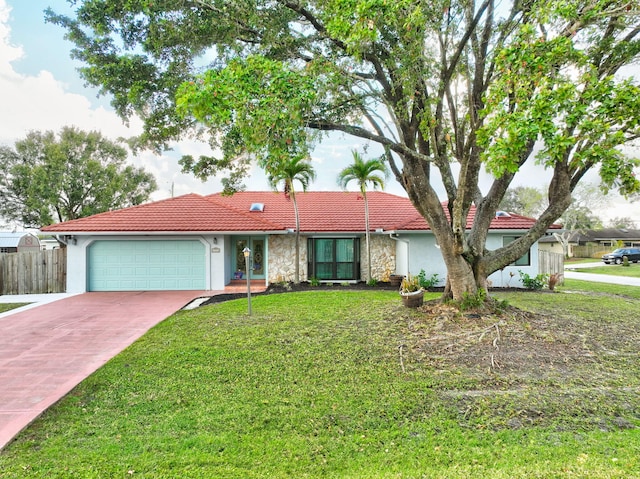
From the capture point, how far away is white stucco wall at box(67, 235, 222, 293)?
1376 cm

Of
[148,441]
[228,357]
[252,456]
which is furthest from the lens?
[228,357]

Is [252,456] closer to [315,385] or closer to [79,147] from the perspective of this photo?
[315,385]

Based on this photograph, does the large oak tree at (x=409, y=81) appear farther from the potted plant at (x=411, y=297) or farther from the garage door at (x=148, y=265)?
the garage door at (x=148, y=265)

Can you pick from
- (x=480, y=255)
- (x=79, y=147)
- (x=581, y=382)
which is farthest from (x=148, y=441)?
(x=79, y=147)

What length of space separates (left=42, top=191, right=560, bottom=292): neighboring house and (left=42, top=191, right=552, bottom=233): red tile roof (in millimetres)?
43

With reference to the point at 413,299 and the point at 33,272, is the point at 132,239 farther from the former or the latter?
the point at 413,299

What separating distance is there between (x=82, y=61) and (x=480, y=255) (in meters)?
10.3

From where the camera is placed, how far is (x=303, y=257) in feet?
52.0

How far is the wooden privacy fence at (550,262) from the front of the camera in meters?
15.8

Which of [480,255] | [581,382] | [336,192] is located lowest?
[581,382]

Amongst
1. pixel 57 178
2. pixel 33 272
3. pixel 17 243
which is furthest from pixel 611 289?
pixel 17 243

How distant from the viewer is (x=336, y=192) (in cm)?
1966

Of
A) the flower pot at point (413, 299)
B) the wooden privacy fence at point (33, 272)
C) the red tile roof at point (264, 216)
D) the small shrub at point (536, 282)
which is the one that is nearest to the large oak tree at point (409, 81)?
the flower pot at point (413, 299)

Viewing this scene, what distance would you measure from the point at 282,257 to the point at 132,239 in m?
6.23
